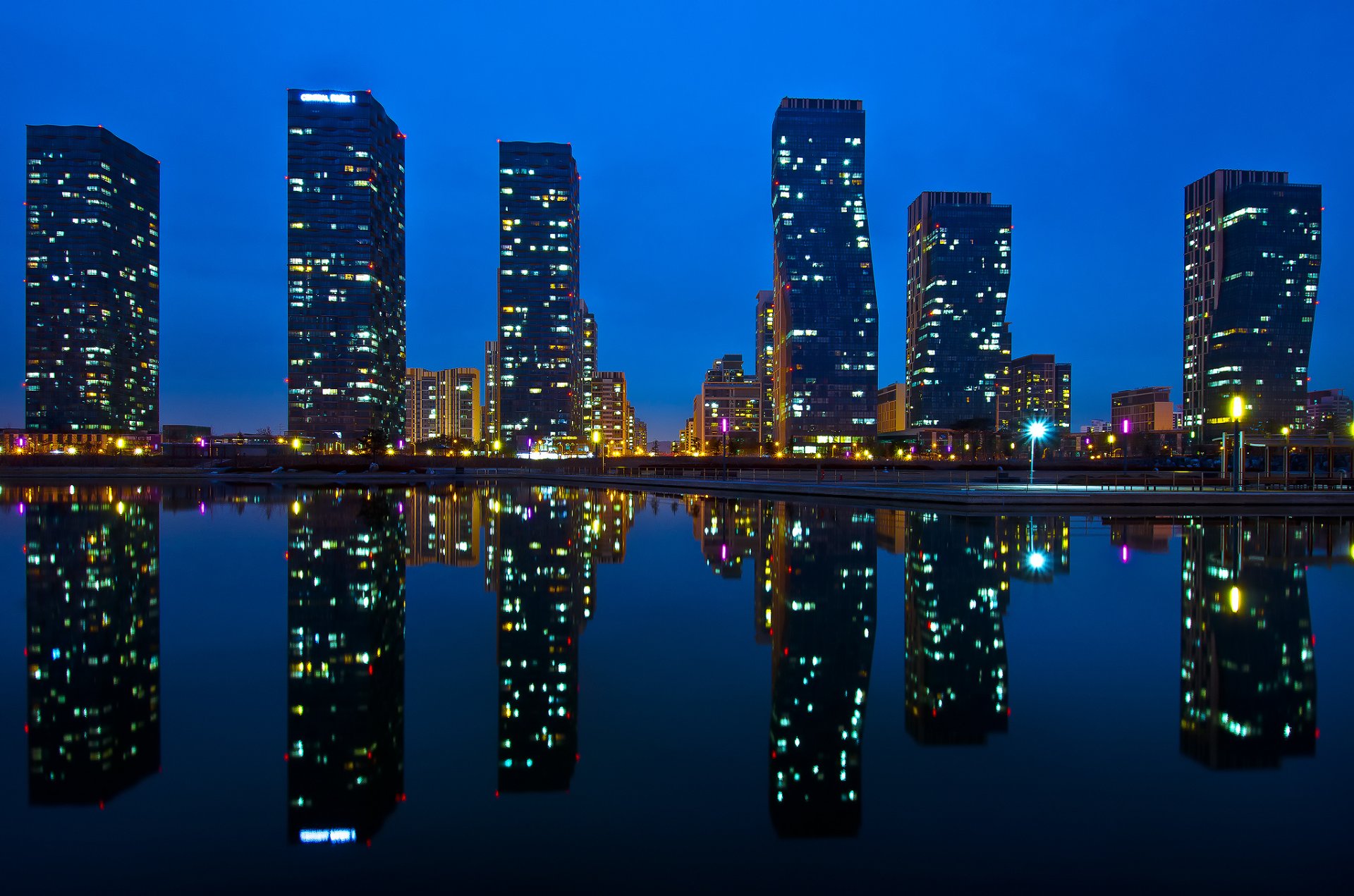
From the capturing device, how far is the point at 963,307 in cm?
19025

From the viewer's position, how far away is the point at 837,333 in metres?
162

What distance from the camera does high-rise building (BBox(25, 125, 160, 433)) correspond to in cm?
15888

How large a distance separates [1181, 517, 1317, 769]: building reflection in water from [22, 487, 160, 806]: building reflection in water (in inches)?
332

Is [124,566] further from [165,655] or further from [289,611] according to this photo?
[165,655]

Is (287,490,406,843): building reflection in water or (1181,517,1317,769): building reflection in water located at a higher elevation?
(1181,517,1317,769): building reflection in water

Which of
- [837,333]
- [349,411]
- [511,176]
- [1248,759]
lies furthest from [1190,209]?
[1248,759]

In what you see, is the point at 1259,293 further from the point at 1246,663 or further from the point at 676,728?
the point at 676,728

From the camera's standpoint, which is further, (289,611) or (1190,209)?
(1190,209)

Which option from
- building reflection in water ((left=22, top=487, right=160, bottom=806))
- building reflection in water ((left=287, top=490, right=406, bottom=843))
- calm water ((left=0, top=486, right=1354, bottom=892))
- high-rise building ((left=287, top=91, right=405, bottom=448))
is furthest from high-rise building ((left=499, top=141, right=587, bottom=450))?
calm water ((left=0, top=486, right=1354, bottom=892))

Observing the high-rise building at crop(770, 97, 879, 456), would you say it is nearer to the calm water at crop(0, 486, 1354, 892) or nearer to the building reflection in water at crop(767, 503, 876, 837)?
the building reflection in water at crop(767, 503, 876, 837)

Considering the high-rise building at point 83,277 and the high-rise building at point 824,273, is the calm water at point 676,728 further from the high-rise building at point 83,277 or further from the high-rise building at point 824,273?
the high-rise building at point 83,277

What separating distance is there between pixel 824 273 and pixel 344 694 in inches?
6350

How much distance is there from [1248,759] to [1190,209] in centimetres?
22125

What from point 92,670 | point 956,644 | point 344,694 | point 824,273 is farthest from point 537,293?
point 344,694
